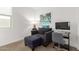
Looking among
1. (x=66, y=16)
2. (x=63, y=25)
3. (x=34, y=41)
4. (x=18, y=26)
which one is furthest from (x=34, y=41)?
(x=66, y=16)

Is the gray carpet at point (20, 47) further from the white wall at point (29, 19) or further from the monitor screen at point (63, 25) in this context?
the monitor screen at point (63, 25)

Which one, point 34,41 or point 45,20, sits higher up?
point 45,20

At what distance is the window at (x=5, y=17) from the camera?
0.95 metres

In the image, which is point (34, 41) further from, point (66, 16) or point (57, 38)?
point (66, 16)

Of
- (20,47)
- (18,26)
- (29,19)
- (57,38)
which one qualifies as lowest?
(20,47)

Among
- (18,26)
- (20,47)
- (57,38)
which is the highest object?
(18,26)

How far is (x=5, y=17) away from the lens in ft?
3.17

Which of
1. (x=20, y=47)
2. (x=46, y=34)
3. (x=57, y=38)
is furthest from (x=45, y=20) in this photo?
(x=20, y=47)

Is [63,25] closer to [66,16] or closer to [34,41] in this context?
[66,16]

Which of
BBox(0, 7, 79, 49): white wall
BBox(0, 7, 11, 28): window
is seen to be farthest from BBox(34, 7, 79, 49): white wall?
BBox(0, 7, 11, 28): window

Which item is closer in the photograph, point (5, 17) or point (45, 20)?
point (5, 17)
